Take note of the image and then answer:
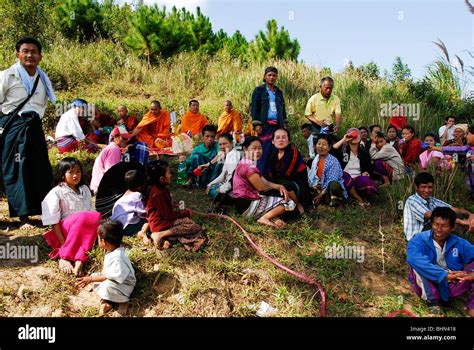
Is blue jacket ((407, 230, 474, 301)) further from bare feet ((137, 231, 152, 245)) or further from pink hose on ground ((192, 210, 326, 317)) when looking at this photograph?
bare feet ((137, 231, 152, 245))

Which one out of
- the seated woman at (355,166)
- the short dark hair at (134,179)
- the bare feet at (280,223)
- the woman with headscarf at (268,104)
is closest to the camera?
the short dark hair at (134,179)

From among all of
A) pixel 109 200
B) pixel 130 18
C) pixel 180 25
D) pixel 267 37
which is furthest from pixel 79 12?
pixel 109 200

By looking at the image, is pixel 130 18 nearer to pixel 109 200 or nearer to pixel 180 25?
pixel 180 25

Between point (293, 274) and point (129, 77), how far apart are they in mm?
9516

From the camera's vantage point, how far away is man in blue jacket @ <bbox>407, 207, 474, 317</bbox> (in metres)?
3.36

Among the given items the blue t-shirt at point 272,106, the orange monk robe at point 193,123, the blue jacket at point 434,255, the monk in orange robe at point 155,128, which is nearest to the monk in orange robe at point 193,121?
the orange monk robe at point 193,123

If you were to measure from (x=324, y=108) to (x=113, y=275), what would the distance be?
3968 millimetres

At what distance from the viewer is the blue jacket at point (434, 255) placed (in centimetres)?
338

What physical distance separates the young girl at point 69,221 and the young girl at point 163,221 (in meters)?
0.50

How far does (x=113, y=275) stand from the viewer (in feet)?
10.9

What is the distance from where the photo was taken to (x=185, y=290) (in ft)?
11.8

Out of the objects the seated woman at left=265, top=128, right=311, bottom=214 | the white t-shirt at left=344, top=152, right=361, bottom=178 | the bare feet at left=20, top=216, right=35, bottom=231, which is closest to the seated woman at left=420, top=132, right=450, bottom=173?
the white t-shirt at left=344, top=152, right=361, bottom=178

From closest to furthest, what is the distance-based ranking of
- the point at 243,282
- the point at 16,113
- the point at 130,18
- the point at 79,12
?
the point at 243,282 → the point at 16,113 → the point at 130,18 → the point at 79,12

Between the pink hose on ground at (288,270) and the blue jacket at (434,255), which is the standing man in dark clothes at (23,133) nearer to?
→ the pink hose on ground at (288,270)
